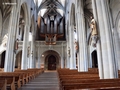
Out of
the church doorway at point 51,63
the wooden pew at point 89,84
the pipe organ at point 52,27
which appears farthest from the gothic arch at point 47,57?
the wooden pew at point 89,84

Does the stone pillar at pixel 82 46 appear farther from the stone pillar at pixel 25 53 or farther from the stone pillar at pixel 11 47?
the stone pillar at pixel 25 53

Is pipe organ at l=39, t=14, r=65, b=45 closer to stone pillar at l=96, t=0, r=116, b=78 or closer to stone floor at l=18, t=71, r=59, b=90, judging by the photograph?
stone floor at l=18, t=71, r=59, b=90

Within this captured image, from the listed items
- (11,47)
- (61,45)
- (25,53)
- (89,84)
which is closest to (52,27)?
(61,45)

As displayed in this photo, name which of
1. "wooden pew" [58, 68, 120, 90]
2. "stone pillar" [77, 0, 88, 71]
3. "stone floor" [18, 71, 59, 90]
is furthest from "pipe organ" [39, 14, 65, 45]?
"wooden pew" [58, 68, 120, 90]

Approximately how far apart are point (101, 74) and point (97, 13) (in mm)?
3217

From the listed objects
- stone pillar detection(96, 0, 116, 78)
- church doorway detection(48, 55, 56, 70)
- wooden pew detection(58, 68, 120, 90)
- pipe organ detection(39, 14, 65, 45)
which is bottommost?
church doorway detection(48, 55, 56, 70)

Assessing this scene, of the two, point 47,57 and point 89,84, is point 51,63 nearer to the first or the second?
point 47,57

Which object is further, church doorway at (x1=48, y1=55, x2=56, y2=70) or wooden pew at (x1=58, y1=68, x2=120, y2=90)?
church doorway at (x1=48, y1=55, x2=56, y2=70)

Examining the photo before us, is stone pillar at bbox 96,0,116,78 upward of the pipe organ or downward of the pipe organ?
downward

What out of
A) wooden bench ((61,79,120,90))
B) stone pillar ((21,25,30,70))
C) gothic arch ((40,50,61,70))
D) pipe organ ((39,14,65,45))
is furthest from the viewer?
gothic arch ((40,50,61,70))

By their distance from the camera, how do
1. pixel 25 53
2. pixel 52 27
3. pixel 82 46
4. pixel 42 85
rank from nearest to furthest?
pixel 42 85 < pixel 82 46 < pixel 25 53 < pixel 52 27

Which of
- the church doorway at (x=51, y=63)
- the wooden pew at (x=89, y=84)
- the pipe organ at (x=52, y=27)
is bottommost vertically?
the church doorway at (x=51, y=63)

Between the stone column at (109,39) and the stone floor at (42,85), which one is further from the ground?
the stone column at (109,39)

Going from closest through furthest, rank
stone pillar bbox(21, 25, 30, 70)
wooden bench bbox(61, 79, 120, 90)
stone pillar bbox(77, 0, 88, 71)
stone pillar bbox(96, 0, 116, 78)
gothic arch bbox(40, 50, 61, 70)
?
wooden bench bbox(61, 79, 120, 90), stone pillar bbox(96, 0, 116, 78), stone pillar bbox(77, 0, 88, 71), stone pillar bbox(21, 25, 30, 70), gothic arch bbox(40, 50, 61, 70)
